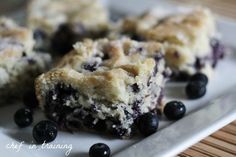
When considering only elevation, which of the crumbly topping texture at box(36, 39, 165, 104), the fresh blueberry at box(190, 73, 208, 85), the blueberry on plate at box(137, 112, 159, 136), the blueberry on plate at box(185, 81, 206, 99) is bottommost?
the blueberry on plate at box(137, 112, 159, 136)

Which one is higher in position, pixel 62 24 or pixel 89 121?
pixel 62 24

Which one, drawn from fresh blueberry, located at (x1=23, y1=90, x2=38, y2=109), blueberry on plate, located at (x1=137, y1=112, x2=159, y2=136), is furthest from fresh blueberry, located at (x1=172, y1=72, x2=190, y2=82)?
fresh blueberry, located at (x1=23, y1=90, x2=38, y2=109)

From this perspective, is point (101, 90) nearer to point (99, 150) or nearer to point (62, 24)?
point (99, 150)

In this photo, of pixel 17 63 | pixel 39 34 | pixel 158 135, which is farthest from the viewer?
pixel 39 34

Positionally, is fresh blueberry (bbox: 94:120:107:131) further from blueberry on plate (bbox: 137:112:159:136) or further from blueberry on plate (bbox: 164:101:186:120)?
blueberry on plate (bbox: 164:101:186:120)

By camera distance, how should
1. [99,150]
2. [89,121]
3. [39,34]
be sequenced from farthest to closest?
[39,34], [89,121], [99,150]

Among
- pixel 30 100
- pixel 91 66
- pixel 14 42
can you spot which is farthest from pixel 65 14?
pixel 91 66

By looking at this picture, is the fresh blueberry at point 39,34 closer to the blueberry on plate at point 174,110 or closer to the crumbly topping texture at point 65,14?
the crumbly topping texture at point 65,14
